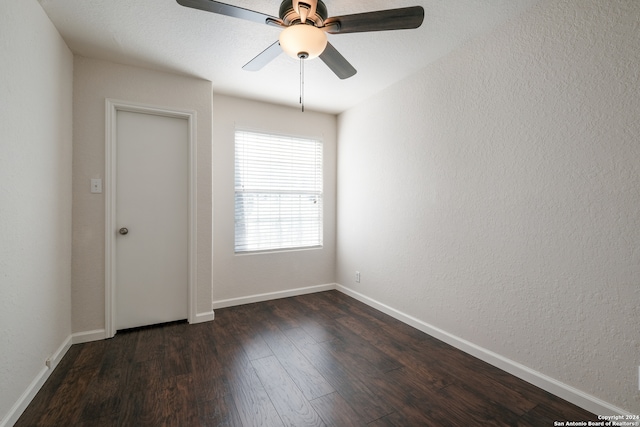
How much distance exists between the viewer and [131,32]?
6.93 feet

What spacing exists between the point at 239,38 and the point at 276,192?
183cm

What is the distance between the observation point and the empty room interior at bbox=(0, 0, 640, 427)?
156 cm

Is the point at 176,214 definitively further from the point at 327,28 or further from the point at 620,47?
the point at 620,47

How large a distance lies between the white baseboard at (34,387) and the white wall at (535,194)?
2899 mm

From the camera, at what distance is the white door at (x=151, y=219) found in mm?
2648

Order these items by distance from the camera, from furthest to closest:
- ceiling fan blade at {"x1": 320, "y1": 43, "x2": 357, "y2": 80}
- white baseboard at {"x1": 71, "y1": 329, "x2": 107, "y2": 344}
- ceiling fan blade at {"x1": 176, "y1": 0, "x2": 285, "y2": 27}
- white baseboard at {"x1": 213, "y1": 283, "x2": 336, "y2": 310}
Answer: white baseboard at {"x1": 213, "y1": 283, "x2": 336, "y2": 310} → white baseboard at {"x1": 71, "y1": 329, "x2": 107, "y2": 344} → ceiling fan blade at {"x1": 320, "y1": 43, "x2": 357, "y2": 80} → ceiling fan blade at {"x1": 176, "y1": 0, "x2": 285, "y2": 27}

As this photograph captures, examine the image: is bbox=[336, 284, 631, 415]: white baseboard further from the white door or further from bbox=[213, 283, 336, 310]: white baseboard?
the white door

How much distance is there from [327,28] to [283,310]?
2743mm

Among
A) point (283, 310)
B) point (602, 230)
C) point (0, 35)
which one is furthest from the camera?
point (283, 310)

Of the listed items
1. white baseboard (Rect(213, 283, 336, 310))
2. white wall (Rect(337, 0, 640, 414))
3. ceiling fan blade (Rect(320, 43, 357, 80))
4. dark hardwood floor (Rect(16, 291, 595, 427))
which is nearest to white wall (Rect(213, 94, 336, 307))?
white baseboard (Rect(213, 283, 336, 310))

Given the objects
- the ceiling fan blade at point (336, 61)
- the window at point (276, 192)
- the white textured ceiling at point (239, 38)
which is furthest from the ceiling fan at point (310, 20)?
the window at point (276, 192)

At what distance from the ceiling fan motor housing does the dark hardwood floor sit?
2.24 m

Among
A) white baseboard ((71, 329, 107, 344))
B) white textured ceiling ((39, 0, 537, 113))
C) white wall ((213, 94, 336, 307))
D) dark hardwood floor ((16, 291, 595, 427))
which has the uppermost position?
white textured ceiling ((39, 0, 537, 113))

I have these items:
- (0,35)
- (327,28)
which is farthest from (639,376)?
(0,35)
